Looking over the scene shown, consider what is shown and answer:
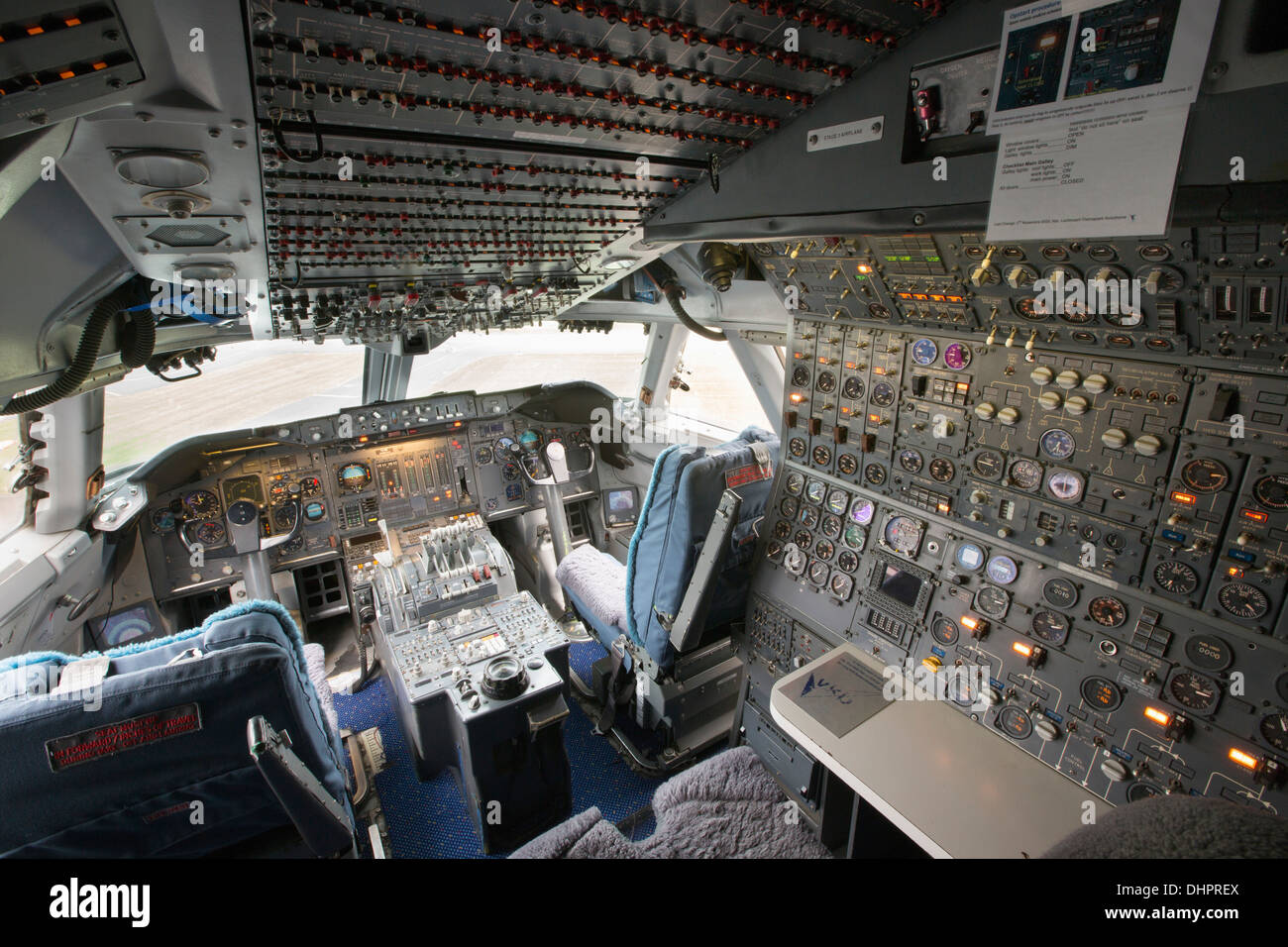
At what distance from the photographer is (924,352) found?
2.51 meters

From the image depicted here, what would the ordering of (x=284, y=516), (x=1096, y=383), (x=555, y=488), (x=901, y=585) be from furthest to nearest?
(x=555, y=488), (x=284, y=516), (x=901, y=585), (x=1096, y=383)

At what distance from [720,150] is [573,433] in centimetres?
395

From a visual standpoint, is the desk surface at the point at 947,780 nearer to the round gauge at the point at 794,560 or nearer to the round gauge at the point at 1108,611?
the round gauge at the point at 1108,611

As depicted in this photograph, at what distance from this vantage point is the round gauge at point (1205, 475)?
1.77 metres

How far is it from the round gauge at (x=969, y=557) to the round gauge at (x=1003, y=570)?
0.13 ft

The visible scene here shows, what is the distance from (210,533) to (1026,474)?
17.2 feet

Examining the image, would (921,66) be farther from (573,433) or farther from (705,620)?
(573,433)

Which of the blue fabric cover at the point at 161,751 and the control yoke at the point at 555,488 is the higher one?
the blue fabric cover at the point at 161,751

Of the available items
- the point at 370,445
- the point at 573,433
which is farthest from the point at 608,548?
the point at 370,445

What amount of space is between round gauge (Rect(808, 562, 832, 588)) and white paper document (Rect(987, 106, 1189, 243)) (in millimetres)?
1806

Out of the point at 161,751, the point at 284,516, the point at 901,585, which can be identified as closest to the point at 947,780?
the point at 901,585

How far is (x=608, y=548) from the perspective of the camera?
5.97 metres

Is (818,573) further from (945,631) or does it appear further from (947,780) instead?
(947,780)

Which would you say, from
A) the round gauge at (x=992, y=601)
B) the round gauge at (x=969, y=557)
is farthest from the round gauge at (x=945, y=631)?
the round gauge at (x=969, y=557)
